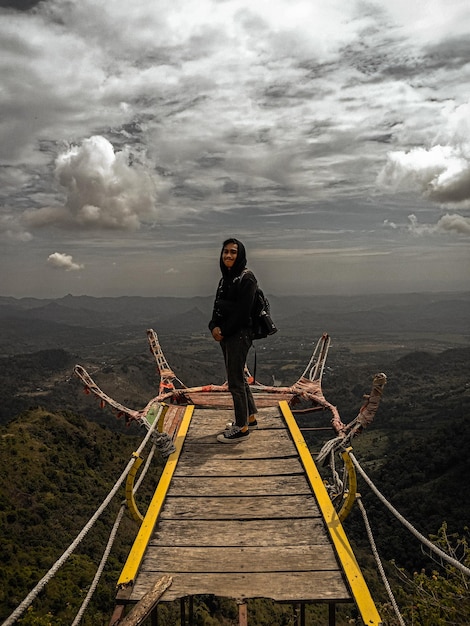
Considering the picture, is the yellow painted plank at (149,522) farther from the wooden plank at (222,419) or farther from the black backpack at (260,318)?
the black backpack at (260,318)

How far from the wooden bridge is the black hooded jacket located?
67.3 inches

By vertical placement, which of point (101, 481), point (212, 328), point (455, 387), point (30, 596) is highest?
point (212, 328)

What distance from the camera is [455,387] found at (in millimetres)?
151750

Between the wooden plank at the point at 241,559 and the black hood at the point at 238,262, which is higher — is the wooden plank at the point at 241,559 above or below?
below

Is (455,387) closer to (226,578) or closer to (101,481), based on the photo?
(101,481)

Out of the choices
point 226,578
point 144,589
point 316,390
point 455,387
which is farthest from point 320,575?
point 455,387

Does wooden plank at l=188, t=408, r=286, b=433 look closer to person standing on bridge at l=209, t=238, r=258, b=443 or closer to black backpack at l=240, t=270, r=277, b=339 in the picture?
person standing on bridge at l=209, t=238, r=258, b=443

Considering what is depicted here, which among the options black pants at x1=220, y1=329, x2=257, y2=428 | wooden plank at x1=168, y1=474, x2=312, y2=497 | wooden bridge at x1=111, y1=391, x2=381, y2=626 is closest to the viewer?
wooden bridge at x1=111, y1=391, x2=381, y2=626

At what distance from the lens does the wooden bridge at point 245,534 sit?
3.36 metres

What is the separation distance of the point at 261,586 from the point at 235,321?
3.11 metres

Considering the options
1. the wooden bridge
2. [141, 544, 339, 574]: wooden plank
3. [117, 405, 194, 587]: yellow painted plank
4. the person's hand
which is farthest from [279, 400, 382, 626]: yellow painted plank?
the person's hand

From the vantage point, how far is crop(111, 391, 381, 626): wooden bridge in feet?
11.0

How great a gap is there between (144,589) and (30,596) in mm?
1040

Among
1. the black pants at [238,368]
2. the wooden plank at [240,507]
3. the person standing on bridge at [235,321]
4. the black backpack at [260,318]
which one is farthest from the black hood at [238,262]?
the wooden plank at [240,507]
